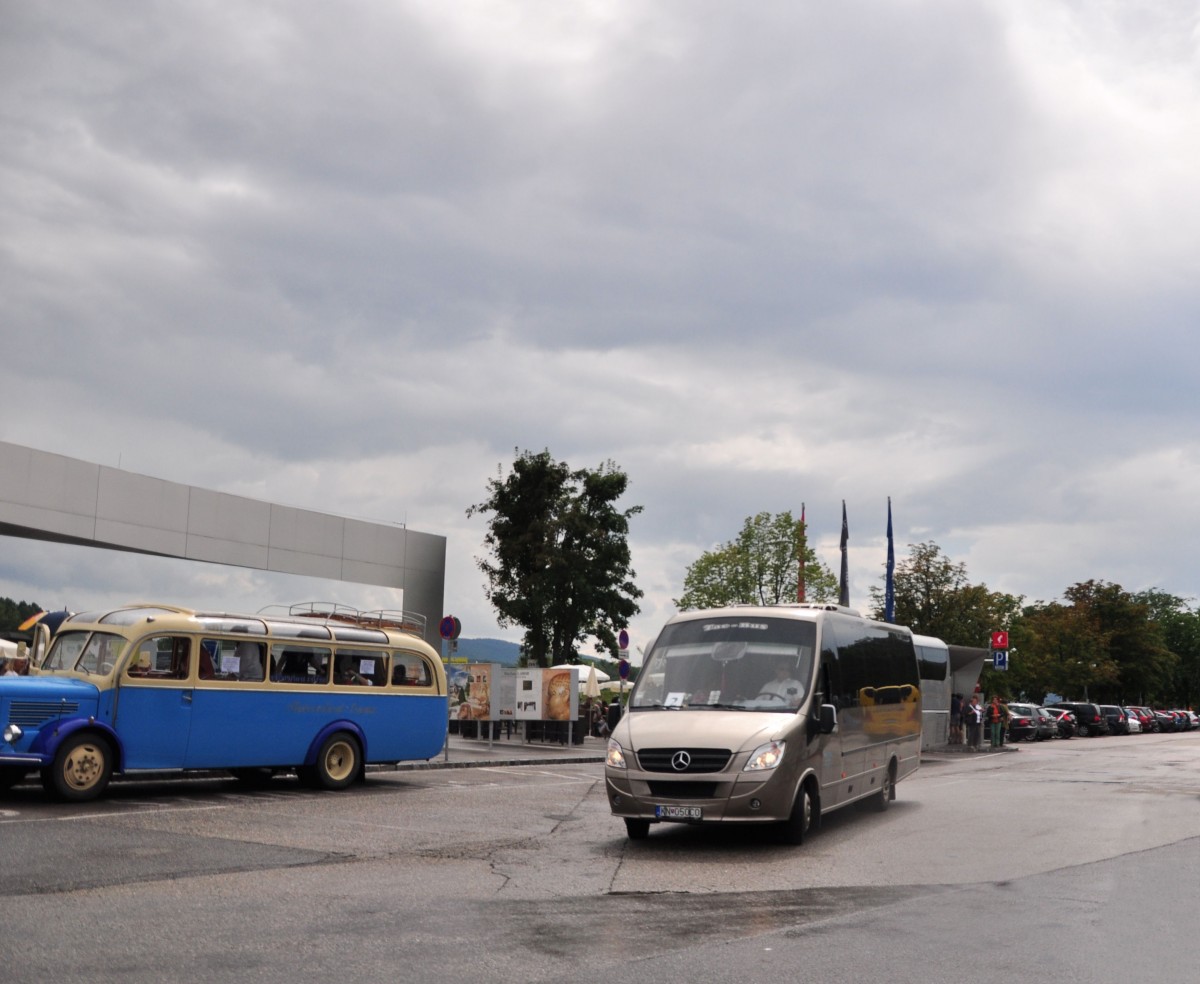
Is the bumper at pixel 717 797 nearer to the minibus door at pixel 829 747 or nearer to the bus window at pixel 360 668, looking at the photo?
the minibus door at pixel 829 747

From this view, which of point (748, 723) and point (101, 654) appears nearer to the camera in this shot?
point (748, 723)

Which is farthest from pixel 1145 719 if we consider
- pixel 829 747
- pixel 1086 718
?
pixel 829 747

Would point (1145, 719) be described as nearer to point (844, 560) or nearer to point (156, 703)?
point (844, 560)

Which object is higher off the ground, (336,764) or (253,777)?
(336,764)

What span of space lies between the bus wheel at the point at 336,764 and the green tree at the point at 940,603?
40.9 meters

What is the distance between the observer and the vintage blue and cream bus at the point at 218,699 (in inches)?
629

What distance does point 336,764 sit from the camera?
19.4 meters

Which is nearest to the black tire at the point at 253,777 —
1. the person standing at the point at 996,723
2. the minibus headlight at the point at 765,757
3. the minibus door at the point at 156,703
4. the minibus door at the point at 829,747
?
the minibus door at the point at 156,703

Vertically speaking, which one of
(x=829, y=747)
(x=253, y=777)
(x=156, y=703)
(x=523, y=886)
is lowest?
(x=523, y=886)

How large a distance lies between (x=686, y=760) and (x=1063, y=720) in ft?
167

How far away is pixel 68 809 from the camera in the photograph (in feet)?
49.9

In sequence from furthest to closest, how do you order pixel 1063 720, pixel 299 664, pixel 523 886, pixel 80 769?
pixel 1063 720
pixel 299 664
pixel 80 769
pixel 523 886

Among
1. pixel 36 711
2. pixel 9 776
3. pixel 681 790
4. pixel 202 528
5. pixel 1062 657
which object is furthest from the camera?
pixel 1062 657

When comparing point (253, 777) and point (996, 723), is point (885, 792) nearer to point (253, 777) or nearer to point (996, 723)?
point (253, 777)
